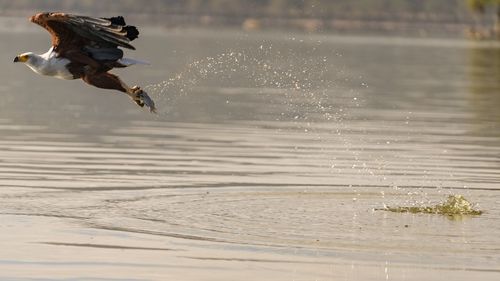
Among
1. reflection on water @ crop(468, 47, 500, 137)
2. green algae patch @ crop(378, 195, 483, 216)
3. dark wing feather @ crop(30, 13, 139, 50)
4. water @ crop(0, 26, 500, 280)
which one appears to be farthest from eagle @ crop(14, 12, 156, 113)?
reflection on water @ crop(468, 47, 500, 137)

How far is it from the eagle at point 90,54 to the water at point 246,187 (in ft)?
4.69

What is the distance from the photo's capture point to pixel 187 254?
17141 millimetres

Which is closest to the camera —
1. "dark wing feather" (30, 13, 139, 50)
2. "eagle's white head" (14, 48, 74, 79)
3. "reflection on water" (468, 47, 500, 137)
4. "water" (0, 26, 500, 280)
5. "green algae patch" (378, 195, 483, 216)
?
"water" (0, 26, 500, 280)

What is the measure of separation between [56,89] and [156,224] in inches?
1275

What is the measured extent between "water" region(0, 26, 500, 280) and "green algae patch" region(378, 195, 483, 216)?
1.20 feet

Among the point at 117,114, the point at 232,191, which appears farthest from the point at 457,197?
the point at 117,114

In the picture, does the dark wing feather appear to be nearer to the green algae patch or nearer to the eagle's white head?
the eagle's white head

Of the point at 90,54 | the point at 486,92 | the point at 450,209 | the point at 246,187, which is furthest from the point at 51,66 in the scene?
the point at 486,92

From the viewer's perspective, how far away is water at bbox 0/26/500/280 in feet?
55.3

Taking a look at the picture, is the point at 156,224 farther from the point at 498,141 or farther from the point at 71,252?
the point at 498,141

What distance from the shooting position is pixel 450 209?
69.6 feet

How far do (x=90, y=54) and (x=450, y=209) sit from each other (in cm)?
465

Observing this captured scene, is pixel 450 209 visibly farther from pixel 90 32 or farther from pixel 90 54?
pixel 90 32

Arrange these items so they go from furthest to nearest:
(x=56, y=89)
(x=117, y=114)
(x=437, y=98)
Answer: (x=56, y=89) < (x=437, y=98) < (x=117, y=114)
